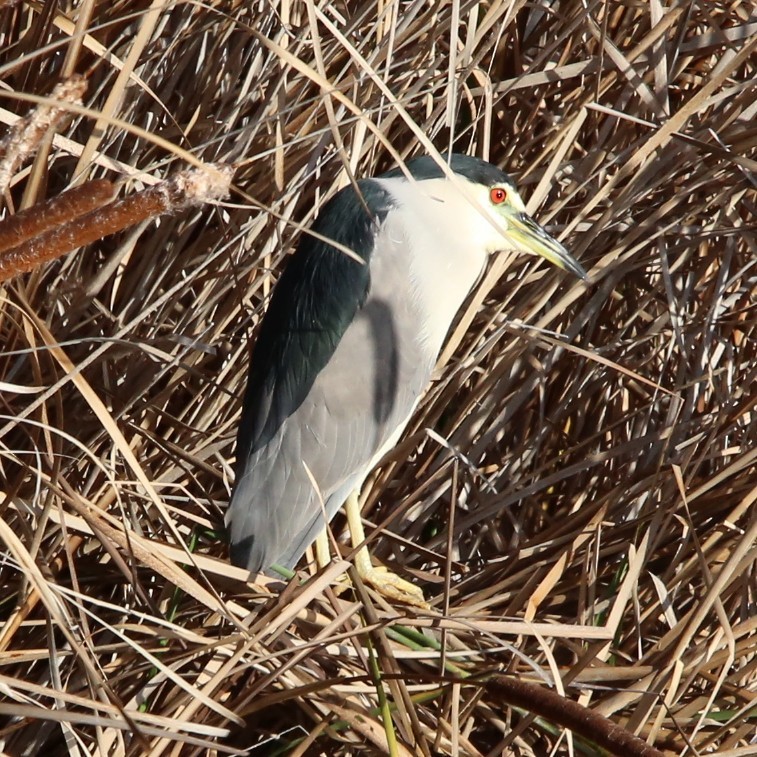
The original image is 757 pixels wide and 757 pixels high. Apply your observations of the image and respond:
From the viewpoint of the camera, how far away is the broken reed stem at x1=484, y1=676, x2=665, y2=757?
0.98 m

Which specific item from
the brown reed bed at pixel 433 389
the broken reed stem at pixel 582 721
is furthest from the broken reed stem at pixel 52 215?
the brown reed bed at pixel 433 389

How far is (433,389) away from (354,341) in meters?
0.20

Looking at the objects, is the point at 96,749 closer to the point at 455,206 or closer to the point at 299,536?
the point at 299,536

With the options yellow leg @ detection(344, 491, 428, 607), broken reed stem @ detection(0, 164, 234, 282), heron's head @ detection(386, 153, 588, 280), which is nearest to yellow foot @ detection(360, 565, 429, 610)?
yellow leg @ detection(344, 491, 428, 607)

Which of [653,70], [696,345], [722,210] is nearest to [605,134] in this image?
[653,70]

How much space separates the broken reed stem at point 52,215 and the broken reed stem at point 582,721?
0.71 meters

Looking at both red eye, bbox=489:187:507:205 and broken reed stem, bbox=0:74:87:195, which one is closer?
broken reed stem, bbox=0:74:87:195

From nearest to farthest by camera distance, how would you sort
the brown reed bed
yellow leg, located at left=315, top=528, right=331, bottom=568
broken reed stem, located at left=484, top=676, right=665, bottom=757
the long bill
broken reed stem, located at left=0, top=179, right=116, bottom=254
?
broken reed stem, located at left=0, top=179, right=116, bottom=254 → broken reed stem, located at left=484, top=676, right=665, bottom=757 → the brown reed bed → the long bill → yellow leg, located at left=315, top=528, right=331, bottom=568

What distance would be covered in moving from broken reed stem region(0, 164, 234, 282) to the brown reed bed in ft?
2.56

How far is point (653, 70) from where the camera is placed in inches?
80.6

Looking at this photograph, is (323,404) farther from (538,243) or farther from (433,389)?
(538,243)

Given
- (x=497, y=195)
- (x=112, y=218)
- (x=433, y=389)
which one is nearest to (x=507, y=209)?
(x=497, y=195)

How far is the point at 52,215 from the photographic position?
0.63 m

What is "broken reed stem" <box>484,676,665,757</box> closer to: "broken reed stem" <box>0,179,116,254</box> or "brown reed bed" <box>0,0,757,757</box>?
"brown reed bed" <box>0,0,757,757</box>
